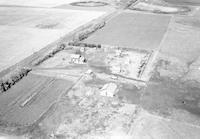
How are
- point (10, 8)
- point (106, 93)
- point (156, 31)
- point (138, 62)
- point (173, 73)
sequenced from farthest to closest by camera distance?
point (10, 8), point (156, 31), point (138, 62), point (173, 73), point (106, 93)

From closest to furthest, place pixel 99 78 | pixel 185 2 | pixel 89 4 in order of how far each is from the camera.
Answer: pixel 99 78 < pixel 89 4 < pixel 185 2

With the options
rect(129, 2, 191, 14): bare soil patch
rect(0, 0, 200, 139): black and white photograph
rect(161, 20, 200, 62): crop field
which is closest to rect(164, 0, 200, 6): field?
rect(129, 2, 191, 14): bare soil patch

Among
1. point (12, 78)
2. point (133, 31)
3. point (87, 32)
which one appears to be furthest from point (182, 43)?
point (12, 78)

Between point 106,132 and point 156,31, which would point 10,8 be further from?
point 106,132

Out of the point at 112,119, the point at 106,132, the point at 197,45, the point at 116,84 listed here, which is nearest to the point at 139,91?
the point at 116,84

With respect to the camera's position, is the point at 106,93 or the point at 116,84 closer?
the point at 106,93

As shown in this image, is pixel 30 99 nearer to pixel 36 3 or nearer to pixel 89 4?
pixel 89 4
